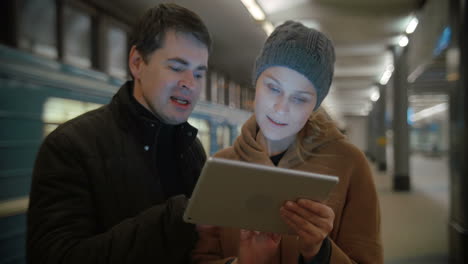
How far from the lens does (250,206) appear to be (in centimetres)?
85

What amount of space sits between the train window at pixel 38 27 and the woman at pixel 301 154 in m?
2.44

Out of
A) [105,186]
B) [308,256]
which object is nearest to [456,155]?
[308,256]

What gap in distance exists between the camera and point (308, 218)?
0.85 m

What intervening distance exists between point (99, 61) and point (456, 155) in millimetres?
4206

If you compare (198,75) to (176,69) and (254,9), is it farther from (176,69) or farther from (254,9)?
(254,9)

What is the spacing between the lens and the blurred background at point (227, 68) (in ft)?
3.60

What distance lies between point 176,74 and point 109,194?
17.9 inches

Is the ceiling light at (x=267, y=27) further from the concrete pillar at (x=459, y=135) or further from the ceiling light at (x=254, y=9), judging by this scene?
the concrete pillar at (x=459, y=135)

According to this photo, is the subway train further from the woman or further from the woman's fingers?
the woman's fingers

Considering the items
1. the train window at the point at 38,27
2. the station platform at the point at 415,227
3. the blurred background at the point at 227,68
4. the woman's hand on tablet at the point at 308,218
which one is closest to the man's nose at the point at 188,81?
the blurred background at the point at 227,68

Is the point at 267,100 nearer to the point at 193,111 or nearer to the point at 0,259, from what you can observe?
the point at 193,111

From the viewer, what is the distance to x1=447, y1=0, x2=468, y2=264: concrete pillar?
3.84m

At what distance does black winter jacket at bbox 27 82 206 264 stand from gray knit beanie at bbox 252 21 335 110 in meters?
0.36

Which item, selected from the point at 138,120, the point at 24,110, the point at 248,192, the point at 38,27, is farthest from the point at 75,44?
the point at 248,192
